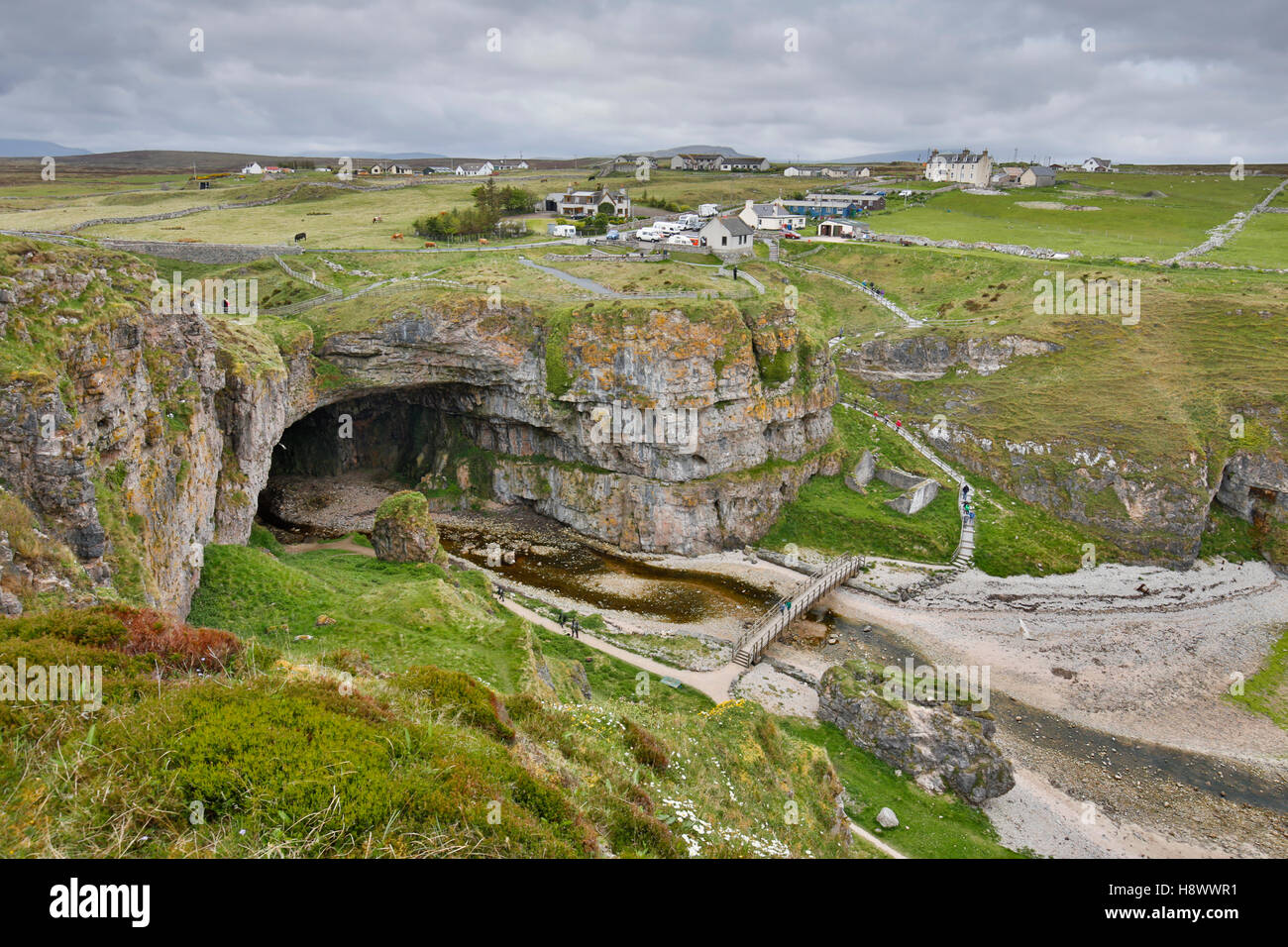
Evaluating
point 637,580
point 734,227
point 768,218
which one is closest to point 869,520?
point 637,580

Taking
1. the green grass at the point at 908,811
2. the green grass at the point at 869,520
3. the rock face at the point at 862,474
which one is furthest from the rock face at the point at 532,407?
the green grass at the point at 908,811

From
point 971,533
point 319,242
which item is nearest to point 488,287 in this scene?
point 319,242

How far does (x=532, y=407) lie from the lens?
56.8 meters

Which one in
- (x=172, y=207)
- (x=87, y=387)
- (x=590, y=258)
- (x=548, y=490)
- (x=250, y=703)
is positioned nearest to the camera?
(x=250, y=703)

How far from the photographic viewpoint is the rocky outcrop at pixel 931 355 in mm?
67688

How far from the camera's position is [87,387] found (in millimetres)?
23078

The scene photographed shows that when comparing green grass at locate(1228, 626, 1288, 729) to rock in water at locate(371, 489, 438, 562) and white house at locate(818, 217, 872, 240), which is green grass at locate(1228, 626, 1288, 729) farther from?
white house at locate(818, 217, 872, 240)

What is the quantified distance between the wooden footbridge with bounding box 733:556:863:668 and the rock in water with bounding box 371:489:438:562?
19285 millimetres

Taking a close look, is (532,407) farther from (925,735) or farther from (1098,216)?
(1098,216)

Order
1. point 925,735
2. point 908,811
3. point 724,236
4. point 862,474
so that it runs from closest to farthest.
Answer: point 908,811, point 925,735, point 862,474, point 724,236

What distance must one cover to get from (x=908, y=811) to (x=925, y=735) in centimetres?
388

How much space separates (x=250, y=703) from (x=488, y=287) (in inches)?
2085
